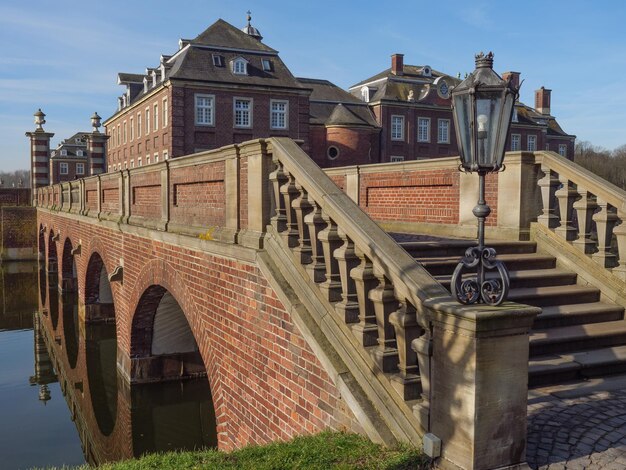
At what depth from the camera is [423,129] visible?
41.8 meters

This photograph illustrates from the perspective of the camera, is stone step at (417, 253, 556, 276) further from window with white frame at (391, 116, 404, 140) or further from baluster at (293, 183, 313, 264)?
window with white frame at (391, 116, 404, 140)

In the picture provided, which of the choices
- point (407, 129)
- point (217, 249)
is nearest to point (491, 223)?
point (217, 249)

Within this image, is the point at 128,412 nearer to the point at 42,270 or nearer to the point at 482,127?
the point at 482,127

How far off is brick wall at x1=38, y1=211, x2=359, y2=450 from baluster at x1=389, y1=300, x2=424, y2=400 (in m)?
0.49

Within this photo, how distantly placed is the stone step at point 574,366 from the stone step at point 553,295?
2.25 ft

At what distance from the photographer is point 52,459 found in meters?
9.46

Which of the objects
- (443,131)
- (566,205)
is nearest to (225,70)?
(443,131)

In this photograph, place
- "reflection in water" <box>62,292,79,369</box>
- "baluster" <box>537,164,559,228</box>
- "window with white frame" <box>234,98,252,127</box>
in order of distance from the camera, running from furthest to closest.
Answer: "window with white frame" <box>234,98,252,127</box>, "reflection in water" <box>62,292,79,369</box>, "baluster" <box>537,164,559,228</box>

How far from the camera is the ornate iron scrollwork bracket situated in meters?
3.37

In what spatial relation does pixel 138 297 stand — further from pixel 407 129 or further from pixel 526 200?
pixel 407 129

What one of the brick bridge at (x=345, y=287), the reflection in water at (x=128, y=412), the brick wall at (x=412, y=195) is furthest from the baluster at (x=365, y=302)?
the reflection in water at (x=128, y=412)

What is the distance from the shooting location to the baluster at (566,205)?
645 cm

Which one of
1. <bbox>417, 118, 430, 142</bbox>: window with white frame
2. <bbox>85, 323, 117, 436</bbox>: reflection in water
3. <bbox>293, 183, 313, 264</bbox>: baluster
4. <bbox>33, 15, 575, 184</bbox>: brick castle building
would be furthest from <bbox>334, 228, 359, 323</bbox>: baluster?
<bbox>417, 118, 430, 142</bbox>: window with white frame

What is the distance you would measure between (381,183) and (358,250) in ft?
19.2
